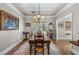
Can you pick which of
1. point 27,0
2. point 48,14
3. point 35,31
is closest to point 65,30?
point 48,14

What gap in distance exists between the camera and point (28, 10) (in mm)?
6582

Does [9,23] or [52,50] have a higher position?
[9,23]

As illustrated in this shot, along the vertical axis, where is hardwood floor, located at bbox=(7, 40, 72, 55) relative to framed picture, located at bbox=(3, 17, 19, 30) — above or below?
below

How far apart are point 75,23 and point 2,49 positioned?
2755mm

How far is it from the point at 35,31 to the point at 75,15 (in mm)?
1801

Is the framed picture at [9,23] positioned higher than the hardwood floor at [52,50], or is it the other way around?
the framed picture at [9,23]
